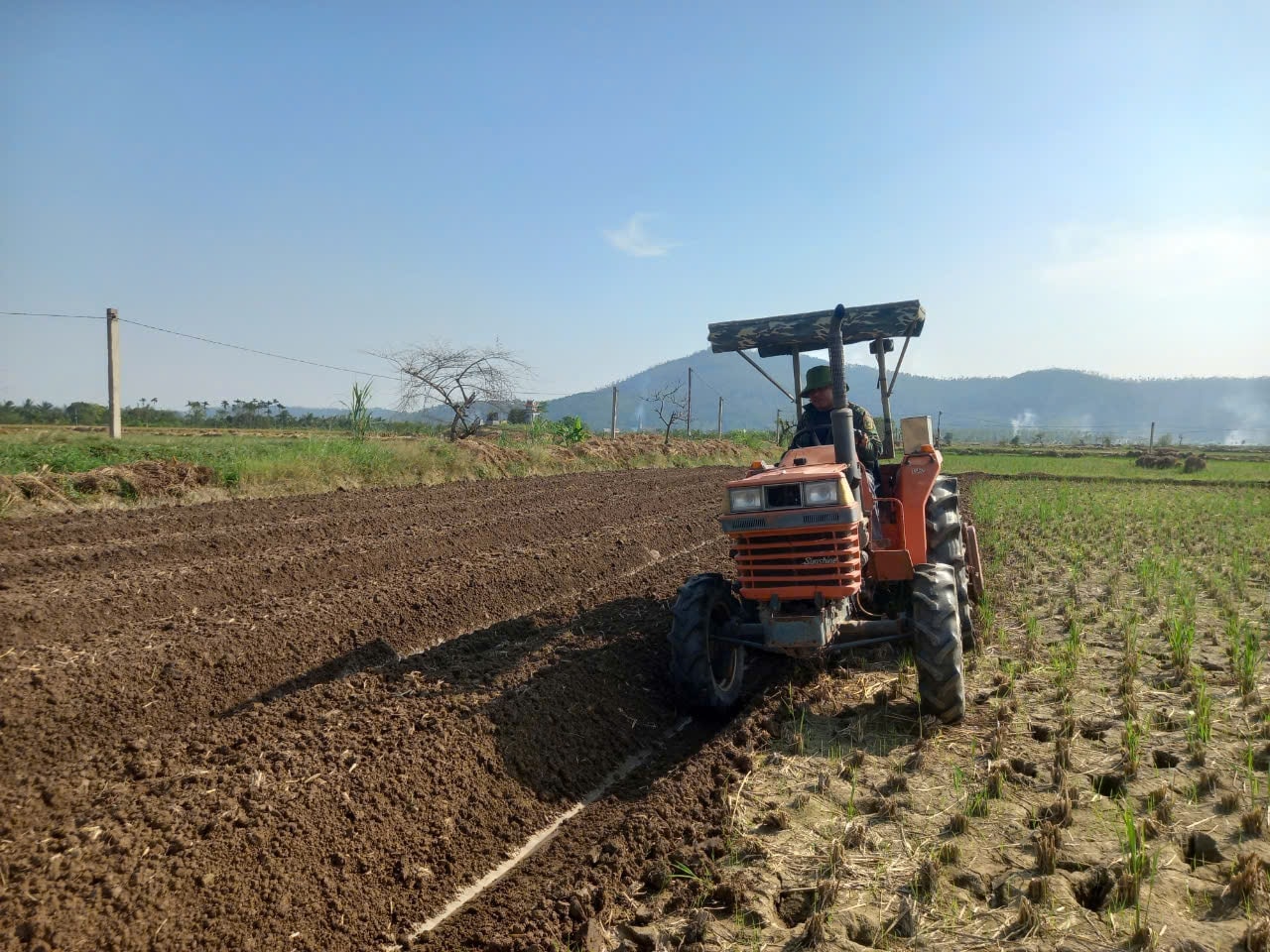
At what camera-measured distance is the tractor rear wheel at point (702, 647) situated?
4793 mm

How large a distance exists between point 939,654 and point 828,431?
1936 millimetres

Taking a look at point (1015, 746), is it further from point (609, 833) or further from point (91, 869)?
point (91, 869)

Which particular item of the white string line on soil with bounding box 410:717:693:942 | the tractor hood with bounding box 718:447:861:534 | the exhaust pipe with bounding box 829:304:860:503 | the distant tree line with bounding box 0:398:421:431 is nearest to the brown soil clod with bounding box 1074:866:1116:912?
the tractor hood with bounding box 718:447:861:534

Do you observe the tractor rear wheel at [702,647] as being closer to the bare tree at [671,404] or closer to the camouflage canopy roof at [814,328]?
the camouflage canopy roof at [814,328]

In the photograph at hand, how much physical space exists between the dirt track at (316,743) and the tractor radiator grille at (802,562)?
938 millimetres

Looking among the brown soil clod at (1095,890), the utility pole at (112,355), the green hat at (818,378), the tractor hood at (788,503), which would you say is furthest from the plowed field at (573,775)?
the utility pole at (112,355)

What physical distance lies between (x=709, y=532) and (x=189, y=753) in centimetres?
856

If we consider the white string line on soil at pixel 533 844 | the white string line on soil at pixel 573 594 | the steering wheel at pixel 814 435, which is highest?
the steering wheel at pixel 814 435

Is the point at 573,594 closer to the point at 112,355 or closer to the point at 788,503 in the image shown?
the point at 788,503

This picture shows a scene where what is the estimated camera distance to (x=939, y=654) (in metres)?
4.46

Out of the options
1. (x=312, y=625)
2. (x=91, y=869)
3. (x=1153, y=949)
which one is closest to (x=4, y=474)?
(x=312, y=625)

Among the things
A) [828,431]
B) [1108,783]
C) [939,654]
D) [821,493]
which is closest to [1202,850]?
[1108,783]

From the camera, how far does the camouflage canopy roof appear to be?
5.70 m

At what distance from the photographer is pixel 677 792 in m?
3.87
